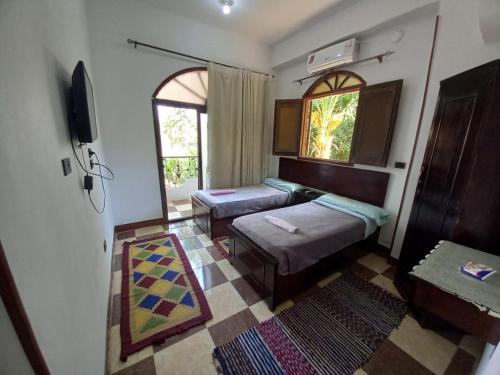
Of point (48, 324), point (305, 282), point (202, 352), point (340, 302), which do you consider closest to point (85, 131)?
point (48, 324)

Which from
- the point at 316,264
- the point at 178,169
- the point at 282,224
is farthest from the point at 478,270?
the point at 178,169

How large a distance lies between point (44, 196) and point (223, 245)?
6.88 feet

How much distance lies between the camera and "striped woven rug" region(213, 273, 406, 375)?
1.29m

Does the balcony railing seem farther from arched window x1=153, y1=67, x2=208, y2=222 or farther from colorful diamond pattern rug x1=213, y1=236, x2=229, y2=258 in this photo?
colorful diamond pattern rug x1=213, y1=236, x2=229, y2=258

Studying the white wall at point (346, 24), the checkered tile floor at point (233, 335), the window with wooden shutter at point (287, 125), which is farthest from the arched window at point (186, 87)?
the checkered tile floor at point (233, 335)

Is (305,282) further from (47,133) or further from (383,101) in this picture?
(383,101)

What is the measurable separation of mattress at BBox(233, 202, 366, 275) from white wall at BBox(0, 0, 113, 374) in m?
1.27

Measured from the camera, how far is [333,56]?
8.67 ft

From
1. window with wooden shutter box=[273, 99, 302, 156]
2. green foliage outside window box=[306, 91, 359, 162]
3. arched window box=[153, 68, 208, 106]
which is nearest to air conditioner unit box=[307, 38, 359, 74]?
green foliage outside window box=[306, 91, 359, 162]

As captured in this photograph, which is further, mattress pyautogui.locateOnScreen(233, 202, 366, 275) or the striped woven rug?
mattress pyautogui.locateOnScreen(233, 202, 366, 275)

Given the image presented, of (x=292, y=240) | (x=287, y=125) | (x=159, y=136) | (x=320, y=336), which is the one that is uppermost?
(x=287, y=125)

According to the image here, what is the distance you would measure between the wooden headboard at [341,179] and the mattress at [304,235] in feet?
1.74

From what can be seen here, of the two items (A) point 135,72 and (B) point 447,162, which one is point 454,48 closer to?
(B) point 447,162

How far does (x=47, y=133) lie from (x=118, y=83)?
2.25 metres
